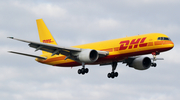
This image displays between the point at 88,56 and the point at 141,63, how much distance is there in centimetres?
1200

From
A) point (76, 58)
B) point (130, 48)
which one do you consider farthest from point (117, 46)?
point (76, 58)

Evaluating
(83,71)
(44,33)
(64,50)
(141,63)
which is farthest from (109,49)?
(44,33)

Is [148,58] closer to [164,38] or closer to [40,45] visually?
[164,38]

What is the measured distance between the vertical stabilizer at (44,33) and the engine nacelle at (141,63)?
48.7 ft

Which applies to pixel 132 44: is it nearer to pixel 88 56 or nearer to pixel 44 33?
pixel 88 56

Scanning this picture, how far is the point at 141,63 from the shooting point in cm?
6688

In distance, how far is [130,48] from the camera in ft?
193

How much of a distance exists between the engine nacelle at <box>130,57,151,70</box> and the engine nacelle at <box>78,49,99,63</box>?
10332 millimetres

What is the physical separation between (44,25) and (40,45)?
16953mm

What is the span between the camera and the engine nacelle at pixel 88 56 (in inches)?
2317

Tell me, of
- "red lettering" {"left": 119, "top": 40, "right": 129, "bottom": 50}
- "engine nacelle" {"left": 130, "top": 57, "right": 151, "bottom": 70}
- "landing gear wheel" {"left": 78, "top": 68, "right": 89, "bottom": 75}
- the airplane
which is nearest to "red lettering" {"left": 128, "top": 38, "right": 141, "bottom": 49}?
the airplane

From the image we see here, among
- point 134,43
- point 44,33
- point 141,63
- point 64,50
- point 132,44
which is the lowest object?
point 64,50

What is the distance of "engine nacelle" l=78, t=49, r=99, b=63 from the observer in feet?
193

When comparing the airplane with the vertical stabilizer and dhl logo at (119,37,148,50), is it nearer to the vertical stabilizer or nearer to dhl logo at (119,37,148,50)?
dhl logo at (119,37,148,50)
